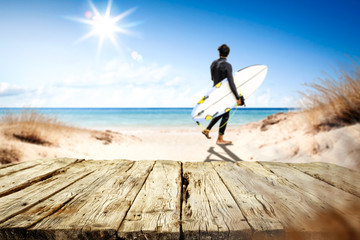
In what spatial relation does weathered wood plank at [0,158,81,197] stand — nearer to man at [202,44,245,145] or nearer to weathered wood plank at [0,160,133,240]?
weathered wood plank at [0,160,133,240]

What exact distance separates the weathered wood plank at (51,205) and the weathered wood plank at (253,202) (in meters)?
0.80

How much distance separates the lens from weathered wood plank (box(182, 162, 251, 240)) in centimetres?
79

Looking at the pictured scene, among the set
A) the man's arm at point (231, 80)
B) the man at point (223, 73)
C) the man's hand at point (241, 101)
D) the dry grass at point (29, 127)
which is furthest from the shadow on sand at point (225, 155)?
the dry grass at point (29, 127)

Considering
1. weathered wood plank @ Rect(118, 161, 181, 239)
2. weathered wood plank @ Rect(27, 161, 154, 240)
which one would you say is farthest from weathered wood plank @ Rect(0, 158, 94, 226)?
weathered wood plank @ Rect(118, 161, 181, 239)

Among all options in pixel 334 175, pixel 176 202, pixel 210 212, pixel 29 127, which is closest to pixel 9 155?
pixel 29 127

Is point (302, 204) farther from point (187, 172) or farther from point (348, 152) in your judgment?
point (348, 152)

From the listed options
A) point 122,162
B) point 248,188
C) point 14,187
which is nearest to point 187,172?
point 248,188

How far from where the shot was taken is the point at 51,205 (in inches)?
39.2

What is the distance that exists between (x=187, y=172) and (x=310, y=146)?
148 inches

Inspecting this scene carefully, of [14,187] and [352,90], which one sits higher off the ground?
[352,90]

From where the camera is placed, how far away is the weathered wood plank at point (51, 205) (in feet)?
2.66

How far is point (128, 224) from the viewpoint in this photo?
83cm

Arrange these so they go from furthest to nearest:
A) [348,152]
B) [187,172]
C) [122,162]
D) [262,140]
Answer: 1. [262,140]
2. [348,152]
3. [122,162]
4. [187,172]

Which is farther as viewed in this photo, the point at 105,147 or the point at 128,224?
the point at 105,147
